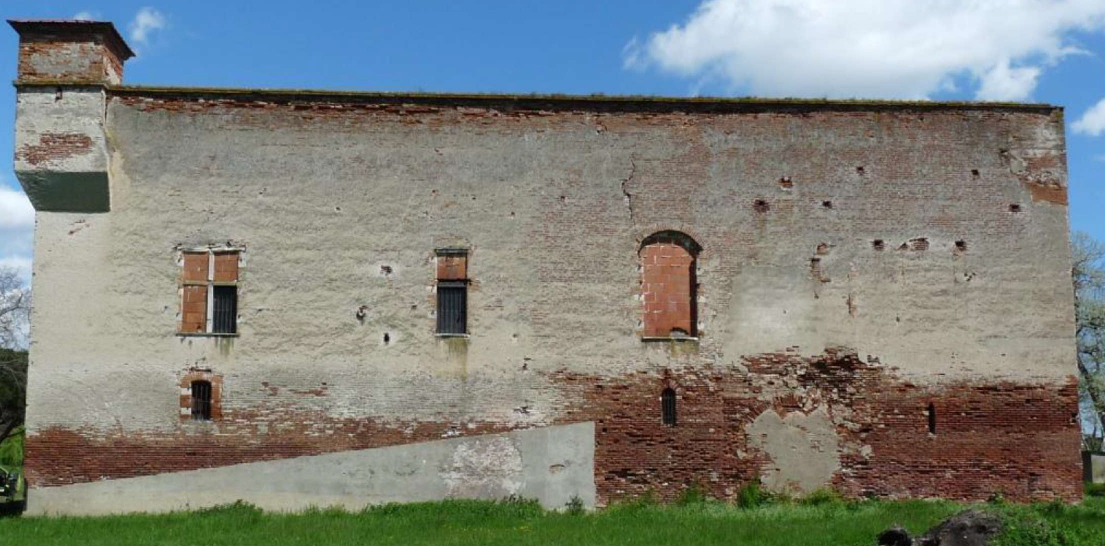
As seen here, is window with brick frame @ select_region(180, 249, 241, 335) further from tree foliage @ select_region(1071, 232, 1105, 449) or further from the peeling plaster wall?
tree foliage @ select_region(1071, 232, 1105, 449)

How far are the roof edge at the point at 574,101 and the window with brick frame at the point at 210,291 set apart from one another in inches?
106

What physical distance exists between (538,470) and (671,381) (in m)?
2.61

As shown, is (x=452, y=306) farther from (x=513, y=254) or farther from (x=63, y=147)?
(x=63, y=147)

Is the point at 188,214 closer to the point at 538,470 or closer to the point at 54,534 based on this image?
the point at 54,534

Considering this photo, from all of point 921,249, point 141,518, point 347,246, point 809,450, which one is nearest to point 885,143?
point 921,249

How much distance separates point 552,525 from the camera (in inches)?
560

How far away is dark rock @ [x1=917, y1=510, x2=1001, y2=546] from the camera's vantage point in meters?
11.0

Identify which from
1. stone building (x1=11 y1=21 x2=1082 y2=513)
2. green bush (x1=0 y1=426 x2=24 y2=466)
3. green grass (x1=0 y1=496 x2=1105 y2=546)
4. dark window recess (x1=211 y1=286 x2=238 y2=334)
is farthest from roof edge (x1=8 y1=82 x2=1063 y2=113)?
green bush (x1=0 y1=426 x2=24 y2=466)

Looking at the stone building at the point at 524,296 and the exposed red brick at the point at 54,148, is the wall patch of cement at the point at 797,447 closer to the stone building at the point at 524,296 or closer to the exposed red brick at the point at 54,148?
the stone building at the point at 524,296

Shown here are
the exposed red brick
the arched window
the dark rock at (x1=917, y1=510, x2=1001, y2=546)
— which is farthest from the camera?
the arched window

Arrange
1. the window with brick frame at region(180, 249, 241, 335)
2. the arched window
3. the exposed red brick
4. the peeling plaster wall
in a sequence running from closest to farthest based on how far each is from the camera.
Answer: the exposed red brick, the peeling plaster wall, the window with brick frame at region(180, 249, 241, 335), the arched window

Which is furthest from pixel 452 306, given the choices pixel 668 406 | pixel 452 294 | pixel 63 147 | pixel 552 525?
pixel 63 147

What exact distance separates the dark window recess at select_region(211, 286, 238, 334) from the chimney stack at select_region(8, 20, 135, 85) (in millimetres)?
3931

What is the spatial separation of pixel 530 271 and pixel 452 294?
134 cm
